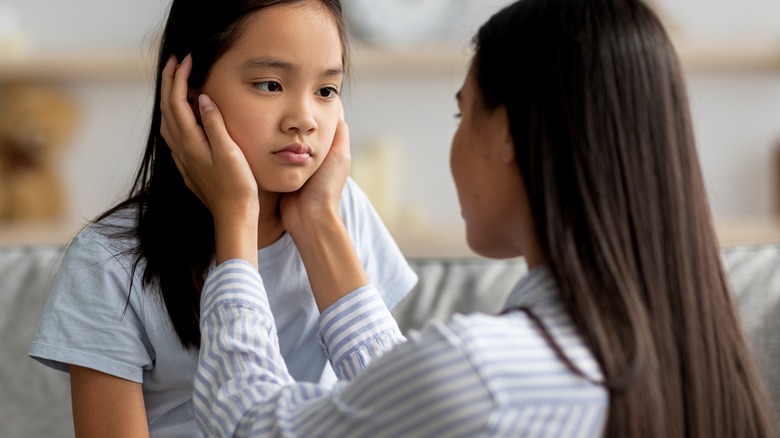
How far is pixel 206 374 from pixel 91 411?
0.25 meters

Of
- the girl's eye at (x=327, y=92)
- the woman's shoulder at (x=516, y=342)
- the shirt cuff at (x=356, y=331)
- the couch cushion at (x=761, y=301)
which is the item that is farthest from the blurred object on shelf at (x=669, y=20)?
the woman's shoulder at (x=516, y=342)

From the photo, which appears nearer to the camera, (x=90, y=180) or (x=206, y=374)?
(x=206, y=374)

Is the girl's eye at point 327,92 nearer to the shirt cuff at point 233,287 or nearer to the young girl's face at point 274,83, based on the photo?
the young girl's face at point 274,83

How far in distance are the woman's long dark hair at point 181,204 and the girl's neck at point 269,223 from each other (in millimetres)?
77

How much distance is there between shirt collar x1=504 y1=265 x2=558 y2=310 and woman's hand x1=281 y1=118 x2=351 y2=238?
411 millimetres

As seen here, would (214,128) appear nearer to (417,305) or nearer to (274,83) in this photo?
(274,83)

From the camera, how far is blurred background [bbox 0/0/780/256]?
3693 mm

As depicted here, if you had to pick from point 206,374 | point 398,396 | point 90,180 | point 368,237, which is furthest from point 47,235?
point 398,396

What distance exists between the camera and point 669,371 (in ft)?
3.19

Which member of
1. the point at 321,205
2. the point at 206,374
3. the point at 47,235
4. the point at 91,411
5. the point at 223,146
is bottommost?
the point at 47,235

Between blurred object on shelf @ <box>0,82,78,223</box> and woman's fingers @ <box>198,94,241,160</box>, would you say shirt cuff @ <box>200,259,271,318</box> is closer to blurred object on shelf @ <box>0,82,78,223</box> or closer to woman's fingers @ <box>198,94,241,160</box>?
woman's fingers @ <box>198,94,241,160</box>

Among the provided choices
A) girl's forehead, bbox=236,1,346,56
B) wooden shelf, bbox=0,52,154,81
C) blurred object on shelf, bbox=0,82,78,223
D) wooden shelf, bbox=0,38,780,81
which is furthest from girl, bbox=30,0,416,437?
blurred object on shelf, bbox=0,82,78,223

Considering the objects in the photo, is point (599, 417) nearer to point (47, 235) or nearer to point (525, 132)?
point (525, 132)

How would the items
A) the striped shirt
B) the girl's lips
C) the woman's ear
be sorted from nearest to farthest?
1. the striped shirt
2. the woman's ear
3. the girl's lips
